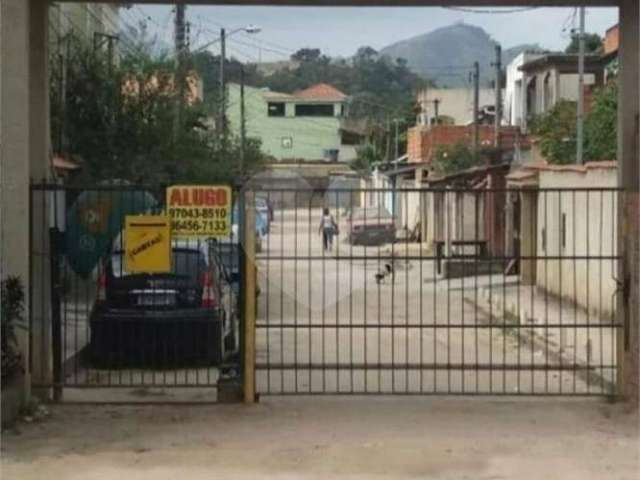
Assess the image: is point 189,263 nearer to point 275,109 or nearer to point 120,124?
point 120,124

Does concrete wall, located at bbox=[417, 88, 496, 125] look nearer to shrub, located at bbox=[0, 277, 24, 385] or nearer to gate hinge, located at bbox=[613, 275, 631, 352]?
gate hinge, located at bbox=[613, 275, 631, 352]

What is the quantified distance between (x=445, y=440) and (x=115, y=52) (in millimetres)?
25611

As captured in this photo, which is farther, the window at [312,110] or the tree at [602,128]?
the window at [312,110]

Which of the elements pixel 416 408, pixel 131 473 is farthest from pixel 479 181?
pixel 131 473

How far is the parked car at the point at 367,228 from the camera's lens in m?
21.2

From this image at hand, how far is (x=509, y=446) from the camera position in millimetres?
10383

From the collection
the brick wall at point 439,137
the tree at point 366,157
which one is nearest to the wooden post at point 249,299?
the brick wall at point 439,137

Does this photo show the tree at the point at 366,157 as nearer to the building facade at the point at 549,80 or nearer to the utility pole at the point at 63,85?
the building facade at the point at 549,80

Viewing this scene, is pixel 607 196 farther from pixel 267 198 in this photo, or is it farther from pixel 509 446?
pixel 509 446

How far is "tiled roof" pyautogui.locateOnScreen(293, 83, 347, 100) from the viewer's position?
262 feet

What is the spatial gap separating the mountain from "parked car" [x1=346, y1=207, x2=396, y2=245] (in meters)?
61.9

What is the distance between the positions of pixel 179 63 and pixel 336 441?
83.4ft

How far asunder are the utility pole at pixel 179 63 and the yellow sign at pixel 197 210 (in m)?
14.6

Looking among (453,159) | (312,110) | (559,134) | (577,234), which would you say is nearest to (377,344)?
(577,234)
